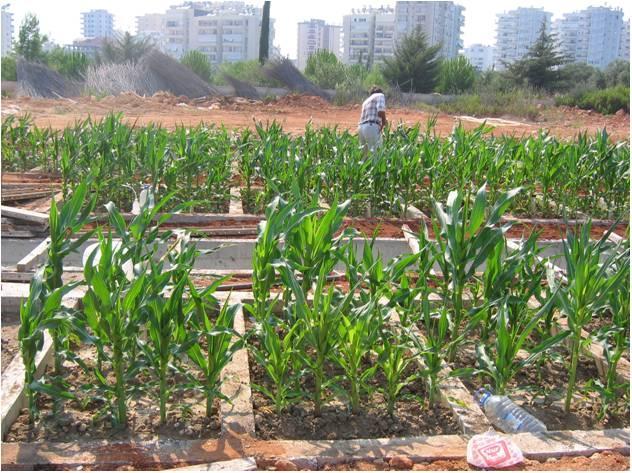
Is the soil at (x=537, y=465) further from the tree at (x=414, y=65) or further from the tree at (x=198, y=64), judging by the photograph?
the tree at (x=198, y=64)

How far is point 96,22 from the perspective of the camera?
7229 inches

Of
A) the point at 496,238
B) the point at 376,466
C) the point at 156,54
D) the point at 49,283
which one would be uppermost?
the point at 156,54

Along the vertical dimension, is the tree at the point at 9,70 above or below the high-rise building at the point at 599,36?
below

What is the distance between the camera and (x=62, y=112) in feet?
71.9

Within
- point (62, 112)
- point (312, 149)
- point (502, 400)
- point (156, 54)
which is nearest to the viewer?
point (502, 400)

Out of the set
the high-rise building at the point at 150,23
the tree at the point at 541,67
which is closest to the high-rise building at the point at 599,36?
the high-rise building at the point at 150,23

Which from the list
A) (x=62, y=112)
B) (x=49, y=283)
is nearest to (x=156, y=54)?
(x=62, y=112)

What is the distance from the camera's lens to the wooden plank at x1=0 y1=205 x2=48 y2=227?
6691 mm

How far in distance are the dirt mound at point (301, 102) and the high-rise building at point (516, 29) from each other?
124342mm

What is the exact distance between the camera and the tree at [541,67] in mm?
38094

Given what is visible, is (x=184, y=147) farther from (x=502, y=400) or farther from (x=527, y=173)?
(x=502, y=400)

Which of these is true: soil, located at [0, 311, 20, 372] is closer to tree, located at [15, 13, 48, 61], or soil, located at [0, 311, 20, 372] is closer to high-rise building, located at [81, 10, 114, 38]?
tree, located at [15, 13, 48, 61]

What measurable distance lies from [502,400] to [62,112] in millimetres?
20705

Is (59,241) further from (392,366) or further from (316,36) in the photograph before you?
(316,36)
